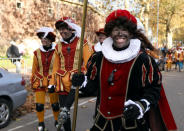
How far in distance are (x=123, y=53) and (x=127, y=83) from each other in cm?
27

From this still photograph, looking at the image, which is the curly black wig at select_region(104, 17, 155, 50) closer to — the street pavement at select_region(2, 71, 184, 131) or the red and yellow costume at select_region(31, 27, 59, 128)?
the red and yellow costume at select_region(31, 27, 59, 128)

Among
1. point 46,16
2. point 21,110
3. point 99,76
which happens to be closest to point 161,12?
point 46,16

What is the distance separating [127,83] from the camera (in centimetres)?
232

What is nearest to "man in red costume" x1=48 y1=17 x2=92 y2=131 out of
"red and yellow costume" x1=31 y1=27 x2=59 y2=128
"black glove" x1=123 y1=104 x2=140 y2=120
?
"red and yellow costume" x1=31 y1=27 x2=59 y2=128

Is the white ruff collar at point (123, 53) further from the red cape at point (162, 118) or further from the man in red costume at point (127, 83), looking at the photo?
the red cape at point (162, 118)

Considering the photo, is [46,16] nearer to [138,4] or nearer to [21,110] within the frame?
[138,4]

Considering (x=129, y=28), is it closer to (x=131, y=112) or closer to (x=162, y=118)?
(x=131, y=112)

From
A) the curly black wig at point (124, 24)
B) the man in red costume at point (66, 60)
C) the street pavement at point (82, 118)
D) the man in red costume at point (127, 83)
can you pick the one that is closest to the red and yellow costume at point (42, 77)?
the man in red costume at point (66, 60)

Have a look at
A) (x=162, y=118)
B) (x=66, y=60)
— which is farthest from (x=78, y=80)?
(x=66, y=60)

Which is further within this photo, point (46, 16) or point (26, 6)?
point (46, 16)

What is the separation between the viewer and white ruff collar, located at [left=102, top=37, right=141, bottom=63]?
7.62 feet

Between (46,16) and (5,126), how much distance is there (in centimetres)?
2105

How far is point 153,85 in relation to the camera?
2.34 metres

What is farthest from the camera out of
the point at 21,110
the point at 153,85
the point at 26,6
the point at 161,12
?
the point at 161,12
